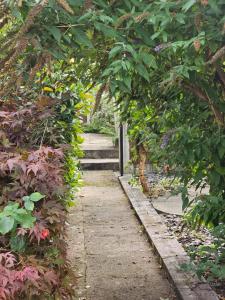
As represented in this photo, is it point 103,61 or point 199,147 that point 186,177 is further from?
point 103,61

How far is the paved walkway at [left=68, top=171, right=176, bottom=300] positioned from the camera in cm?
441

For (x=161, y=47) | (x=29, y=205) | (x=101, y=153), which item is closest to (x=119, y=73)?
(x=161, y=47)

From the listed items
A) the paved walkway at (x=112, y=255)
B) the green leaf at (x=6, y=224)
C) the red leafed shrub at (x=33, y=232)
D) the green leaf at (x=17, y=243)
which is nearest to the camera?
the green leaf at (x=6, y=224)

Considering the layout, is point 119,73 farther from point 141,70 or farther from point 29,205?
point 29,205

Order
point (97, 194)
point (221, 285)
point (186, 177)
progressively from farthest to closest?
point (97, 194), point (221, 285), point (186, 177)

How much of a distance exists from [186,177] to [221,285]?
1.12 meters

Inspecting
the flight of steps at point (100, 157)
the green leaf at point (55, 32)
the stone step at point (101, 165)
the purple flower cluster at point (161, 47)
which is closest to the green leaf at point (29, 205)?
the green leaf at point (55, 32)

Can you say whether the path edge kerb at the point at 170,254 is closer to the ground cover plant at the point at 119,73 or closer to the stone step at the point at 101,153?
the ground cover plant at the point at 119,73

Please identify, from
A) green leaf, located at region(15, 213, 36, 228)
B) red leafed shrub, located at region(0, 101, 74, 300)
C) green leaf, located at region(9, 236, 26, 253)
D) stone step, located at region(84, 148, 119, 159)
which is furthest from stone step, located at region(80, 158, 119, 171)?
green leaf, located at region(15, 213, 36, 228)

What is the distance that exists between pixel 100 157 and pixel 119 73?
1087cm

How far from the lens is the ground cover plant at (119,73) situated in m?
2.21

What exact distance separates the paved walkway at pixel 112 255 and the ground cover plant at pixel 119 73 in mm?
984

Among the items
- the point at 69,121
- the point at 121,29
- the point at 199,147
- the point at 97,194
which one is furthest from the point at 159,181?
the point at 121,29

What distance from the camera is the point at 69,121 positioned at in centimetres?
527
